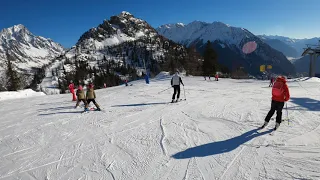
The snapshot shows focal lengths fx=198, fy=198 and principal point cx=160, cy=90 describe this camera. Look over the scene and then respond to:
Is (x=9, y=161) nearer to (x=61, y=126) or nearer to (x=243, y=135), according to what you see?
(x=61, y=126)

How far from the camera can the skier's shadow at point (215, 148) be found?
16.7ft

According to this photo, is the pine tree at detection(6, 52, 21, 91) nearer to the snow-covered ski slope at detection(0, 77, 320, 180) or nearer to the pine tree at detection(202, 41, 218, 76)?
the snow-covered ski slope at detection(0, 77, 320, 180)

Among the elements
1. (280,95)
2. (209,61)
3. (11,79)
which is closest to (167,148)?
(280,95)

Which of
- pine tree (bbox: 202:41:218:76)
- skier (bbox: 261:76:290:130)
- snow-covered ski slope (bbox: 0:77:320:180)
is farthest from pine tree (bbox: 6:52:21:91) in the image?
skier (bbox: 261:76:290:130)

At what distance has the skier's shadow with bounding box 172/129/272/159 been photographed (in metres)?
5.08

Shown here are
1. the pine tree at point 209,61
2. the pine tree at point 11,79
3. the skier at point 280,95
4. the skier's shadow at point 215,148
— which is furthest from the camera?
the pine tree at point 209,61

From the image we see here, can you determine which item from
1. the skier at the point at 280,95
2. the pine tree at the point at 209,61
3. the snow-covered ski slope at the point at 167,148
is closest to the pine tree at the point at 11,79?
the snow-covered ski slope at the point at 167,148

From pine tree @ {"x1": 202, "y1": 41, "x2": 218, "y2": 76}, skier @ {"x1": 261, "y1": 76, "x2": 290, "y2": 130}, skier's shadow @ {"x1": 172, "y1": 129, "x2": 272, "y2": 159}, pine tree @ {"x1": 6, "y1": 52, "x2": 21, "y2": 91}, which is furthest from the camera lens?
pine tree @ {"x1": 202, "y1": 41, "x2": 218, "y2": 76}

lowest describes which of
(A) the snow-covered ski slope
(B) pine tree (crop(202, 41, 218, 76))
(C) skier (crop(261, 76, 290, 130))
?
(A) the snow-covered ski slope

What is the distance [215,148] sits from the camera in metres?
5.36

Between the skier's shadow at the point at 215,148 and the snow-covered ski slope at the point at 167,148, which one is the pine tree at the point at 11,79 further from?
the skier's shadow at the point at 215,148

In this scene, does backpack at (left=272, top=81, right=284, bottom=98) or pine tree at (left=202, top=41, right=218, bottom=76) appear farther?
pine tree at (left=202, top=41, right=218, bottom=76)

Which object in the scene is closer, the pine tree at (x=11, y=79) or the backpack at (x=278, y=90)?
the backpack at (x=278, y=90)

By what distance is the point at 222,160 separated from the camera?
15.5 ft
